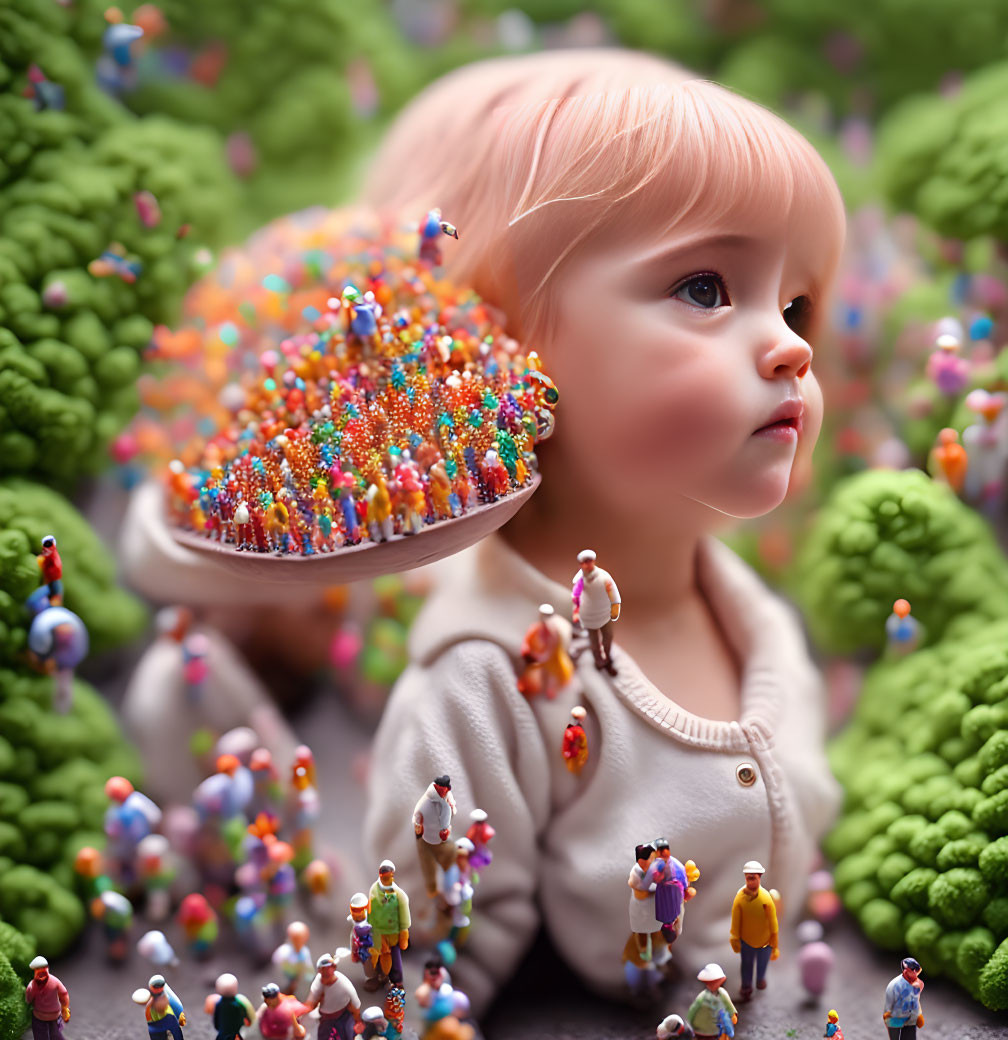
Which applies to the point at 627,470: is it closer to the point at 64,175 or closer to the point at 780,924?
the point at 780,924

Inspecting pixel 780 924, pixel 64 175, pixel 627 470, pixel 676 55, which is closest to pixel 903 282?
pixel 676 55

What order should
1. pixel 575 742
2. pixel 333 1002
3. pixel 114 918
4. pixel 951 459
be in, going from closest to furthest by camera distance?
pixel 333 1002, pixel 575 742, pixel 114 918, pixel 951 459

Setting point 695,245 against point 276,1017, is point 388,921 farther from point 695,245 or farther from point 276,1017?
point 695,245

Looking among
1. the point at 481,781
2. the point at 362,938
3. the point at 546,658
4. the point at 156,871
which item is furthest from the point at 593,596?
the point at 156,871

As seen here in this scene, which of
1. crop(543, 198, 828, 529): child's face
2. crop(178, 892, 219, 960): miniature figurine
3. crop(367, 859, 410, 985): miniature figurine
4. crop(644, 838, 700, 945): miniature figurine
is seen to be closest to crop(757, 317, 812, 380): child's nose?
crop(543, 198, 828, 529): child's face

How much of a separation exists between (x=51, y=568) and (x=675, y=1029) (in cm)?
66

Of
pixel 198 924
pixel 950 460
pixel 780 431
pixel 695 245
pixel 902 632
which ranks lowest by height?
pixel 198 924

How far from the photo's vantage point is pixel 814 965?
1.14 m

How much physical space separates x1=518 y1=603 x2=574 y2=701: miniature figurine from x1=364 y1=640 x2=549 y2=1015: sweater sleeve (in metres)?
0.02

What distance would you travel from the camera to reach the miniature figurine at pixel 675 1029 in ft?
3.32

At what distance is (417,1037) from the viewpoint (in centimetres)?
106

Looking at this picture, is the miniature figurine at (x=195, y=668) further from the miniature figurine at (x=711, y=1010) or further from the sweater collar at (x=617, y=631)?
the miniature figurine at (x=711, y=1010)

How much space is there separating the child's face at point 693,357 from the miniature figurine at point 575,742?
0.20 m

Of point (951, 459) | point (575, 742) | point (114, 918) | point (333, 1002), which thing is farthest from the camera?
point (951, 459)
